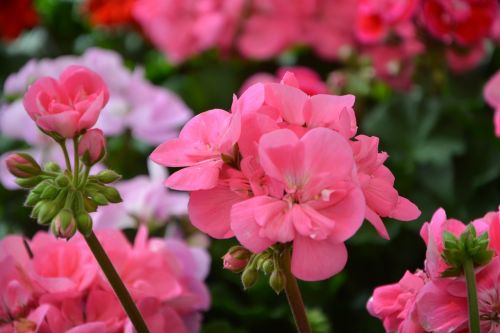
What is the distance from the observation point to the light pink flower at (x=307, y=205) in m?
0.41

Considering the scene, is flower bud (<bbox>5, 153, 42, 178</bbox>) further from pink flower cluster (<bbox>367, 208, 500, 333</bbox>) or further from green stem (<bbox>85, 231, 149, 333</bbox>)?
pink flower cluster (<bbox>367, 208, 500, 333</bbox>)

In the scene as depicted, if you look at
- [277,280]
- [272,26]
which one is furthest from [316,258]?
[272,26]

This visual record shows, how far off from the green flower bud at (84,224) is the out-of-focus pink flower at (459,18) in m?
0.64

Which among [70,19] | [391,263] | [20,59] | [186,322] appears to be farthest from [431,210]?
[70,19]

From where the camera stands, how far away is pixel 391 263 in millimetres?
958

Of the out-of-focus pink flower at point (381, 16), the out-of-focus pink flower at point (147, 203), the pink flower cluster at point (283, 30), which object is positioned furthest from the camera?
the pink flower cluster at point (283, 30)

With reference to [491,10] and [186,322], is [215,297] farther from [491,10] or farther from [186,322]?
[491,10]

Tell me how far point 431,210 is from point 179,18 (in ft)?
1.97

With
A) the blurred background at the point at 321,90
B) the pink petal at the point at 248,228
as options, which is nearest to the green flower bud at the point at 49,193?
the pink petal at the point at 248,228

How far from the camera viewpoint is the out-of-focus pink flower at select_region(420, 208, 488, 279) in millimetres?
451

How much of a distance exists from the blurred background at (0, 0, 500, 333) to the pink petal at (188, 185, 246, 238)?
0.29 m

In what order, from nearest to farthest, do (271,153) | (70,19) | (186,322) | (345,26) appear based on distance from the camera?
(271,153), (186,322), (345,26), (70,19)

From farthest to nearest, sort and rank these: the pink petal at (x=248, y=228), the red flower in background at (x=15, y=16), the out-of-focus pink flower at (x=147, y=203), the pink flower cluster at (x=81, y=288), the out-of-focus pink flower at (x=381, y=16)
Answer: the red flower in background at (x=15, y=16)
the out-of-focus pink flower at (x=381, y=16)
the out-of-focus pink flower at (x=147, y=203)
the pink flower cluster at (x=81, y=288)
the pink petal at (x=248, y=228)

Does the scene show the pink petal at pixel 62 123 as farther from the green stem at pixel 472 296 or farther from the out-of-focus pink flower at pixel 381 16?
the out-of-focus pink flower at pixel 381 16
